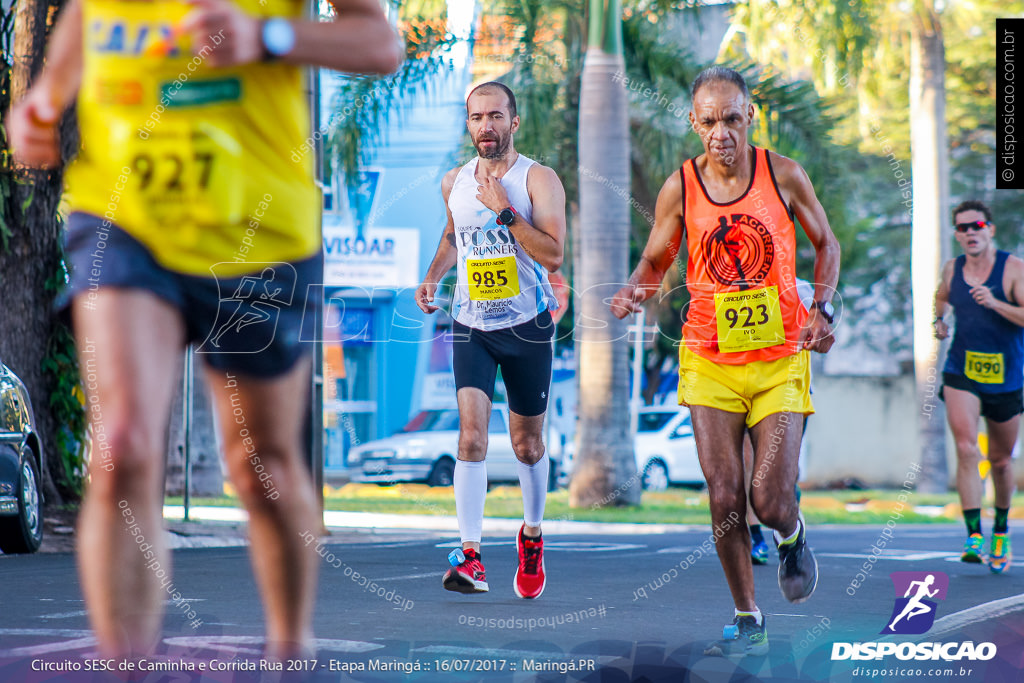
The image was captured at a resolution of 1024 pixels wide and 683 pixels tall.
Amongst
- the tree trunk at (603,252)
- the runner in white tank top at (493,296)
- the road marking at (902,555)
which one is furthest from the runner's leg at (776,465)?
the tree trunk at (603,252)

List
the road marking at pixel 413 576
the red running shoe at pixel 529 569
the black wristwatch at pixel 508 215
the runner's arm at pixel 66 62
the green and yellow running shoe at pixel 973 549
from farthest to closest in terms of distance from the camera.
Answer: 1. the green and yellow running shoe at pixel 973 549
2. the road marking at pixel 413 576
3. the red running shoe at pixel 529 569
4. the black wristwatch at pixel 508 215
5. the runner's arm at pixel 66 62

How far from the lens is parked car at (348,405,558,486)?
2309cm

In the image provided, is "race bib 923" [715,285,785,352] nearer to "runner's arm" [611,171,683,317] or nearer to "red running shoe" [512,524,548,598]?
"runner's arm" [611,171,683,317]

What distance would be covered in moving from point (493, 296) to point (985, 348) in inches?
146

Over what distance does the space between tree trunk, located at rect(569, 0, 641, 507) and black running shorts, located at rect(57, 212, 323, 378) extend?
12.6m

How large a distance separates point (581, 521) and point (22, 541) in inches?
279

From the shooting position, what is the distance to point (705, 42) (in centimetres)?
3691

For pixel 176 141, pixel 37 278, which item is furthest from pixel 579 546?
pixel 176 141

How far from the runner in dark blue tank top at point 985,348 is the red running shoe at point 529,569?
10.6 feet

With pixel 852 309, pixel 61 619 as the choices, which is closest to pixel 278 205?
pixel 61 619

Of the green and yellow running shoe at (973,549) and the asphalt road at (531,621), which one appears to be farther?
the green and yellow running shoe at (973,549)

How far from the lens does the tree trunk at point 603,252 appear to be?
15680 millimetres

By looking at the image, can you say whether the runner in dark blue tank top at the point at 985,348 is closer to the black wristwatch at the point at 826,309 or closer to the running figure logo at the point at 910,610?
the running figure logo at the point at 910,610

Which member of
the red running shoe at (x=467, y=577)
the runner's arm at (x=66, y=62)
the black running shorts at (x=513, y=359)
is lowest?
the red running shoe at (x=467, y=577)
